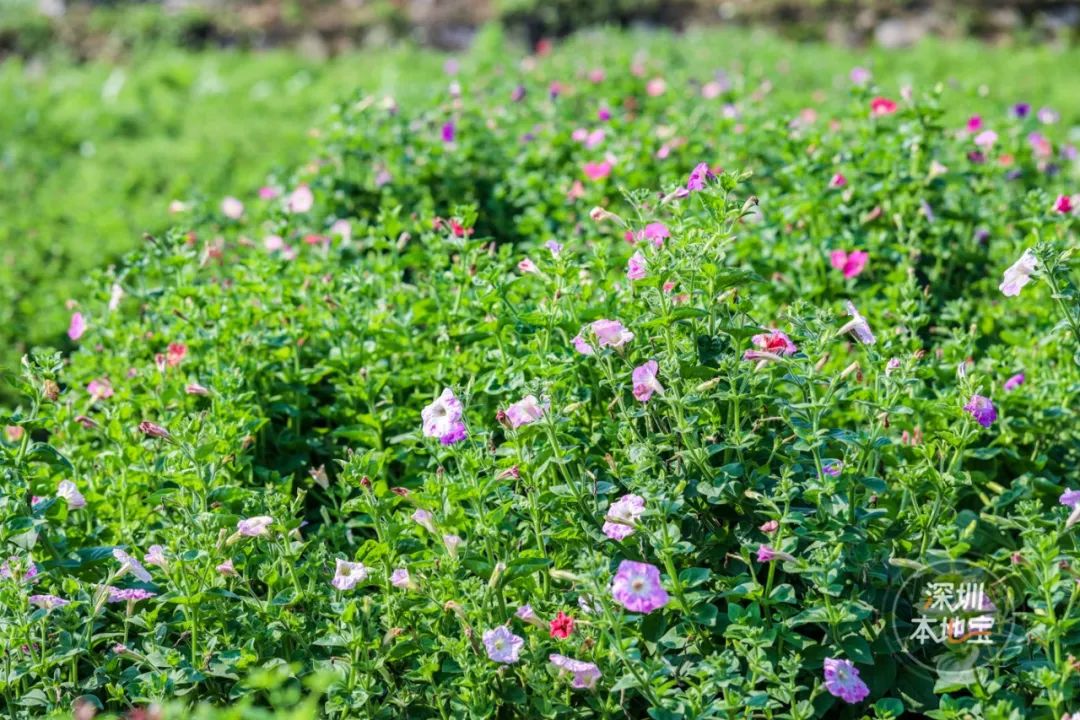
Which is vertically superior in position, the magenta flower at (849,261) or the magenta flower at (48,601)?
the magenta flower at (48,601)

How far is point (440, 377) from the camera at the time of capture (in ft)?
8.94

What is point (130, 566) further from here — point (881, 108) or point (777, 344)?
point (881, 108)

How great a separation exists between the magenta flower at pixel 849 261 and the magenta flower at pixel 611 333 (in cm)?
124

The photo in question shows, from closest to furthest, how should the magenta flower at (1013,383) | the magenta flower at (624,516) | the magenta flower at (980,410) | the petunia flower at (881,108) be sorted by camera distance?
1. the magenta flower at (624,516)
2. the magenta flower at (980,410)
3. the magenta flower at (1013,383)
4. the petunia flower at (881,108)

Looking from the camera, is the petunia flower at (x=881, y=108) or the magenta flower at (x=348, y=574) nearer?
the magenta flower at (x=348, y=574)

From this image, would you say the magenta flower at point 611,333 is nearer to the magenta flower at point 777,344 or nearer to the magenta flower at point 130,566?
the magenta flower at point 777,344

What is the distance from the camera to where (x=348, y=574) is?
217cm

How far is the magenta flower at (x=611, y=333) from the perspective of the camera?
7.11 ft

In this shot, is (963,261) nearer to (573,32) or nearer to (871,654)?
(871,654)

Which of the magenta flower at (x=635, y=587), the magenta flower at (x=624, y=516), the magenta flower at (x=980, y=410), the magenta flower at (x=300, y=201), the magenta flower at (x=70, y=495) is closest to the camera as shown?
the magenta flower at (x=635, y=587)

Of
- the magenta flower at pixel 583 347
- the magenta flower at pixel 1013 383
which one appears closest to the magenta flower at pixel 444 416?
the magenta flower at pixel 583 347

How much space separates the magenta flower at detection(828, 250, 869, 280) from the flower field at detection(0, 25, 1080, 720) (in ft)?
0.04

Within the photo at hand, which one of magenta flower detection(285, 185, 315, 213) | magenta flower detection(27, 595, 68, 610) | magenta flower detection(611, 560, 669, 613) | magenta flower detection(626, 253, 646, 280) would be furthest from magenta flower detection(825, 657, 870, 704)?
magenta flower detection(285, 185, 315, 213)

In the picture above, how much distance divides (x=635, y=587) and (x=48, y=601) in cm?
104
